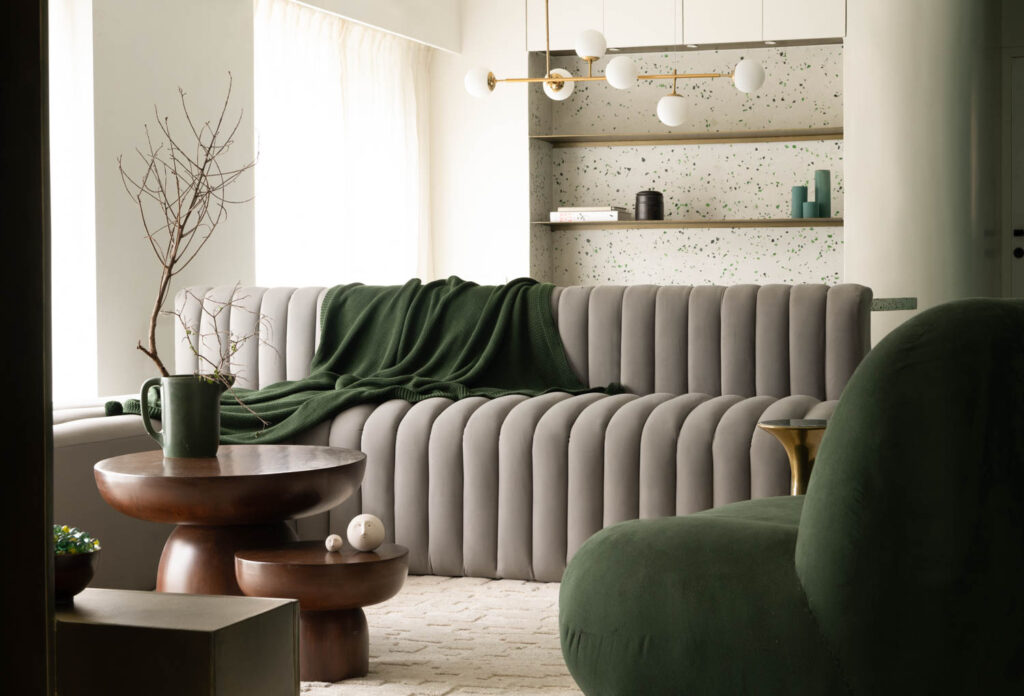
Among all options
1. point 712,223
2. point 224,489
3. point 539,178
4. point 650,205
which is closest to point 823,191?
point 712,223

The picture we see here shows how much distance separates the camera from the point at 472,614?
2883mm

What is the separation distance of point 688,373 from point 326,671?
70.4 inches

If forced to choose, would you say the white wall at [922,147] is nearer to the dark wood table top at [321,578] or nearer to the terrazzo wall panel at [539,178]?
the terrazzo wall panel at [539,178]

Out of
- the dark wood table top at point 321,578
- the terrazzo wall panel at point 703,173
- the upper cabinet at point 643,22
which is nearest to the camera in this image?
the dark wood table top at point 321,578

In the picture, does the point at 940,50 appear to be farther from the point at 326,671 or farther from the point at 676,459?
the point at 326,671

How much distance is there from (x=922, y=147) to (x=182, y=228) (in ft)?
14.4

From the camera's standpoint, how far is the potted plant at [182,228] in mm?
2518

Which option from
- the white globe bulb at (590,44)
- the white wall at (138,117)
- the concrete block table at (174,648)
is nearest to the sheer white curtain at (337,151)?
the white wall at (138,117)

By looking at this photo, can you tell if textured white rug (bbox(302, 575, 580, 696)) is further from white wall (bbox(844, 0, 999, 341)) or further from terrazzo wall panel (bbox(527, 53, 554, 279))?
terrazzo wall panel (bbox(527, 53, 554, 279))

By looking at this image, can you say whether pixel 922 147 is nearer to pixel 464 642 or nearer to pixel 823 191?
pixel 823 191

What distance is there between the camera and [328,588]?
2203mm

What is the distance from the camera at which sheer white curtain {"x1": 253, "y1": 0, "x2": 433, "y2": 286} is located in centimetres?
580

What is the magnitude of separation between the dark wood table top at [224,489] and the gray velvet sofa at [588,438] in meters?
0.62

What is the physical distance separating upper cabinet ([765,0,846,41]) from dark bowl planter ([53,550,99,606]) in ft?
19.0
